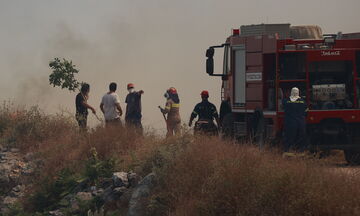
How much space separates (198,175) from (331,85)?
656cm

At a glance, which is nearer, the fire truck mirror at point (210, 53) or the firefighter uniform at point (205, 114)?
the firefighter uniform at point (205, 114)

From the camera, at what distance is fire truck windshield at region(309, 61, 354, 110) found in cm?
1550

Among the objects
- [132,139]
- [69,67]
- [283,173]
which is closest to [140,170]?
[132,139]

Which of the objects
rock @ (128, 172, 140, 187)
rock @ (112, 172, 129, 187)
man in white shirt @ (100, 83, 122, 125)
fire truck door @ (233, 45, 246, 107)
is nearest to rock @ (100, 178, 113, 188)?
rock @ (112, 172, 129, 187)

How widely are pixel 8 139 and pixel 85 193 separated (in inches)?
285

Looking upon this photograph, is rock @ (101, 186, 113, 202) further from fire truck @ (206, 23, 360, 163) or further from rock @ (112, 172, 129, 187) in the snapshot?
fire truck @ (206, 23, 360, 163)

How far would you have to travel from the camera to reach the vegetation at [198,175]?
8.44m

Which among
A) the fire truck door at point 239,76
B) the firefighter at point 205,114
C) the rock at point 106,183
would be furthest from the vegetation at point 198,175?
the fire truck door at point 239,76

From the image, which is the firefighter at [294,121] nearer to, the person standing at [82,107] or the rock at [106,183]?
the rock at [106,183]

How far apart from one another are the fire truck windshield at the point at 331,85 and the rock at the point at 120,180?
17.8ft

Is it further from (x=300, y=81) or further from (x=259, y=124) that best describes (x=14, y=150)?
(x=300, y=81)

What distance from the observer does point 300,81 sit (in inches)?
612

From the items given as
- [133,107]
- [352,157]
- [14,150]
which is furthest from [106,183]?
[14,150]

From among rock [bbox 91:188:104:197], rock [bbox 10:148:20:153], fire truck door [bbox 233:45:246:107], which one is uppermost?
fire truck door [bbox 233:45:246:107]
